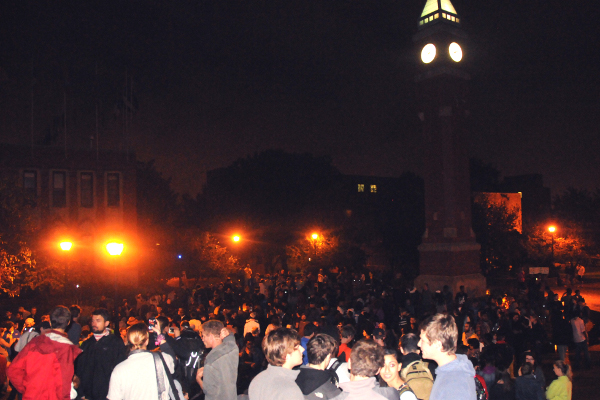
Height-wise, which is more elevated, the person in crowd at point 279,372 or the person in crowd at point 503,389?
the person in crowd at point 279,372

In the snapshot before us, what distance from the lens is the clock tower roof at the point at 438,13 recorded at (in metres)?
27.4

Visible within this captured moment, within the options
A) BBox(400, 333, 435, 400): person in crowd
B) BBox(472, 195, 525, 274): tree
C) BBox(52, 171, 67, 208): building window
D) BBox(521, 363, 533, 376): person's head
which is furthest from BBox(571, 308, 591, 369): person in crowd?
BBox(52, 171, 67, 208): building window

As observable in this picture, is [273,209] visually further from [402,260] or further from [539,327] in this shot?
[539,327]

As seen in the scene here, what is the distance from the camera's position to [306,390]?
4035 mm

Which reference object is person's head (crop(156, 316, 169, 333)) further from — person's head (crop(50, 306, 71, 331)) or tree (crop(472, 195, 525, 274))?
tree (crop(472, 195, 525, 274))

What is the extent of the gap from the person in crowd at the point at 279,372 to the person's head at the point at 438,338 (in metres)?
1.13

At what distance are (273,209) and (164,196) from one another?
10654 millimetres

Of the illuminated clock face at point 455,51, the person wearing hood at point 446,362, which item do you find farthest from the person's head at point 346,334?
the illuminated clock face at point 455,51

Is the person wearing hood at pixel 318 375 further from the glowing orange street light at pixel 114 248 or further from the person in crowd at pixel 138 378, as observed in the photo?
the glowing orange street light at pixel 114 248

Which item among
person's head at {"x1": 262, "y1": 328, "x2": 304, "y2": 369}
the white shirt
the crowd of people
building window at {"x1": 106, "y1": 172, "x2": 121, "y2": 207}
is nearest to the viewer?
the crowd of people

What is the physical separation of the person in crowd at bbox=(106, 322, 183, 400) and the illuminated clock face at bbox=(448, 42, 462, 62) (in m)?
27.0

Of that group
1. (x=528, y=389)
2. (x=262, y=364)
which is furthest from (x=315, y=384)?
(x=262, y=364)

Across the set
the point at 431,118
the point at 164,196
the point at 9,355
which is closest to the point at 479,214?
the point at 431,118

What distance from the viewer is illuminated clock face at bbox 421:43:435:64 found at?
27.8 metres
